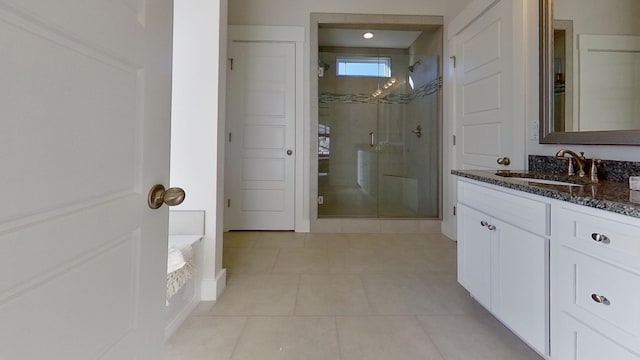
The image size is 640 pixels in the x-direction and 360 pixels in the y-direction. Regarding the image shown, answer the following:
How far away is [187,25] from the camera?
80.3 inches

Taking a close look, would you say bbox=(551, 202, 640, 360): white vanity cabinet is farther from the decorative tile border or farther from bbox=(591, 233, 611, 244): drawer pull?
the decorative tile border

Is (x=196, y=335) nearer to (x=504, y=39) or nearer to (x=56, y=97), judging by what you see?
(x=56, y=97)

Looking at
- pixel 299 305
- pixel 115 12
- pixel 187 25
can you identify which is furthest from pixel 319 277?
pixel 115 12

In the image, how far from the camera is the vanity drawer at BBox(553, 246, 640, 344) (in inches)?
38.0

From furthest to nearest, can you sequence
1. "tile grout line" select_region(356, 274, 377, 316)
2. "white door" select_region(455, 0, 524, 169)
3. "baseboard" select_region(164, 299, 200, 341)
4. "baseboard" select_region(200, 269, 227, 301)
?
"white door" select_region(455, 0, 524, 169)
"baseboard" select_region(200, 269, 227, 301)
"tile grout line" select_region(356, 274, 377, 316)
"baseboard" select_region(164, 299, 200, 341)

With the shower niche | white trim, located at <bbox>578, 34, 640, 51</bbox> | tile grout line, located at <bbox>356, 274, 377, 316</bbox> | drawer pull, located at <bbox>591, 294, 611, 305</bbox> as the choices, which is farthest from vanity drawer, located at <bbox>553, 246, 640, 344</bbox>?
the shower niche

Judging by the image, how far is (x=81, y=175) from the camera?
0.54 meters

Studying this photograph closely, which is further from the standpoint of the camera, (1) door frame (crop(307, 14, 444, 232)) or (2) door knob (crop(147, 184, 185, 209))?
(1) door frame (crop(307, 14, 444, 232))

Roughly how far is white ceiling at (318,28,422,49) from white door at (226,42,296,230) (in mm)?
550

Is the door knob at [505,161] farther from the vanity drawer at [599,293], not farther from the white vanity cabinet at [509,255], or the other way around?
the vanity drawer at [599,293]

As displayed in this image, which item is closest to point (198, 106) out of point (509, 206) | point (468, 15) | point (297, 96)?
point (509, 206)

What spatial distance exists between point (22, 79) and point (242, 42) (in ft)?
12.1

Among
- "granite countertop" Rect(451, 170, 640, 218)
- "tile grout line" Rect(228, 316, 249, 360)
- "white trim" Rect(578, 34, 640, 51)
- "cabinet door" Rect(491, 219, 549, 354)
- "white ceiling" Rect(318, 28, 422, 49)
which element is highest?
"white ceiling" Rect(318, 28, 422, 49)

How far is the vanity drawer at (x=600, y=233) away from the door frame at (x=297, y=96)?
2817 mm
